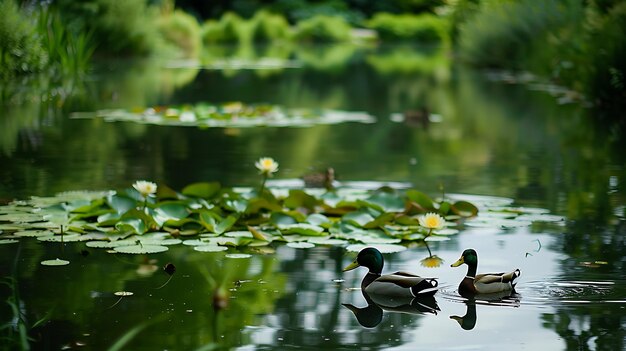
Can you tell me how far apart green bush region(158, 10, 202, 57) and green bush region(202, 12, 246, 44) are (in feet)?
41.5

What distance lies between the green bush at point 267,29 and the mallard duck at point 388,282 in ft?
139

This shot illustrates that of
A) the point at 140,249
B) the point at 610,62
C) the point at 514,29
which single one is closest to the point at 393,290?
the point at 140,249

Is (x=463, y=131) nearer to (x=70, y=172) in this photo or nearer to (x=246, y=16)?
(x=70, y=172)

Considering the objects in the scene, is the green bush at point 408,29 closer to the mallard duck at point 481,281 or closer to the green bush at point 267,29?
the green bush at point 267,29

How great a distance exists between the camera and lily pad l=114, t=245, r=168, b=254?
5.73 m

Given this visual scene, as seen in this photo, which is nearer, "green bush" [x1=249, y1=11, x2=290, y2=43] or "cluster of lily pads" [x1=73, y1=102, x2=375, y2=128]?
"cluster of lily pads" [x1=73, y1=102, x2=375, y2=128]

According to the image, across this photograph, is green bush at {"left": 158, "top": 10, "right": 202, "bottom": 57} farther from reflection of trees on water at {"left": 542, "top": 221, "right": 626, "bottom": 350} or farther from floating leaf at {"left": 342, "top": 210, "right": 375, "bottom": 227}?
reflection of trees on water at {"left": 542, "top": 221, "right": 626, "bottom": 350}

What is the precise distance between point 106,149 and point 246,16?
44654mm

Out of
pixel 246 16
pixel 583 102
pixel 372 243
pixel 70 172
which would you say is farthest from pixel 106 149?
pixel 246 16

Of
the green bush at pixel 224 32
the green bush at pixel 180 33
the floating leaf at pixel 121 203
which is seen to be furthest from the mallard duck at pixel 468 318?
the green bush at pixel 224 32

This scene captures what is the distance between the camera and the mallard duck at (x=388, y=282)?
4.88 m

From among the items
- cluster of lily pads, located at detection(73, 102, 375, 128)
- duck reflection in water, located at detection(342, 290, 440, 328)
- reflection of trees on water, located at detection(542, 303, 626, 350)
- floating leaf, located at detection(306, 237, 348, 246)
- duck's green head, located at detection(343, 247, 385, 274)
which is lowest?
cluster of lily pads, located at detection(73, 102, 375, 128)

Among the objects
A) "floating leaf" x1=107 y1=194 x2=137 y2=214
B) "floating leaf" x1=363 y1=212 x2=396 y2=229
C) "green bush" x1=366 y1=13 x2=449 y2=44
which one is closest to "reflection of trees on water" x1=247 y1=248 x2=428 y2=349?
"floating leaf" x1=363 y1=212 x2=396 y2=229

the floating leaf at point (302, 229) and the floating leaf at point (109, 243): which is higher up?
the floating leaf at point (302, 229)
